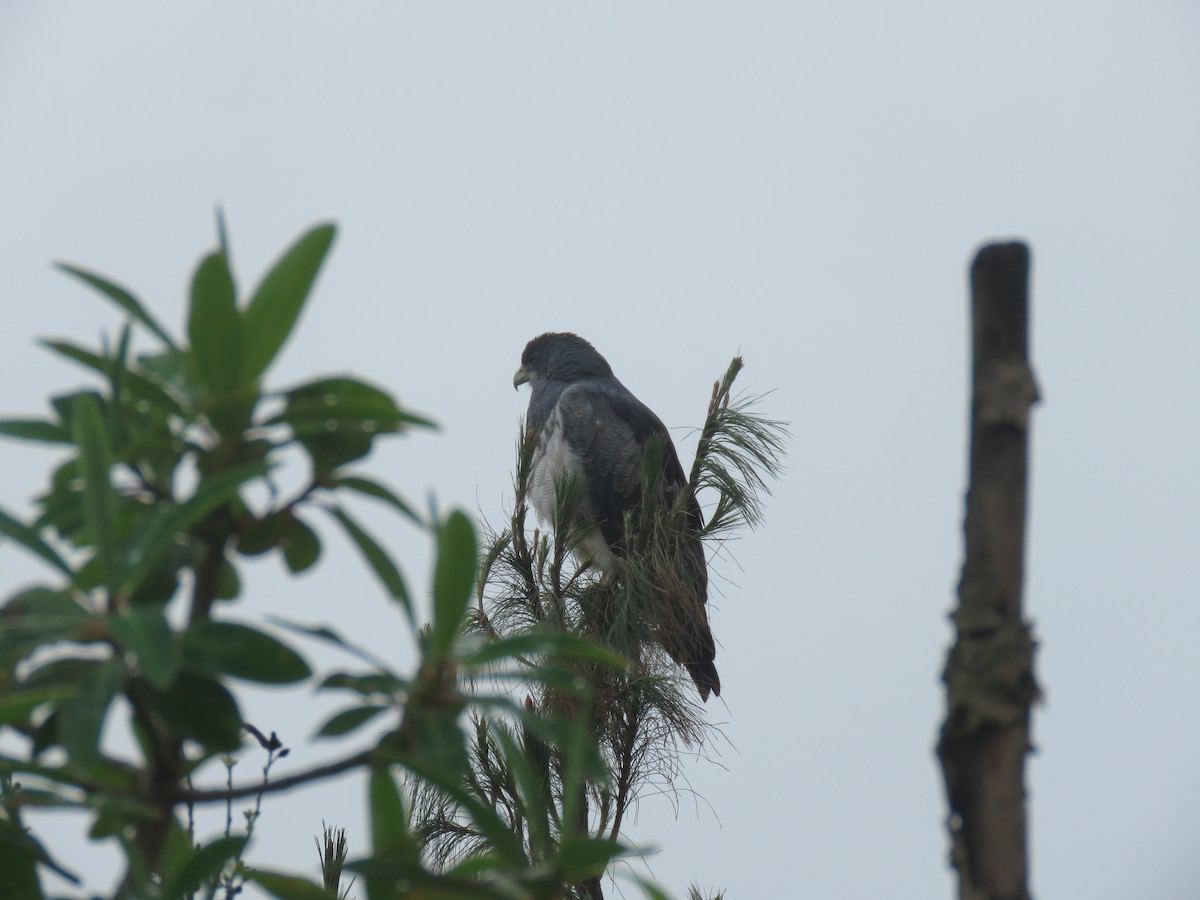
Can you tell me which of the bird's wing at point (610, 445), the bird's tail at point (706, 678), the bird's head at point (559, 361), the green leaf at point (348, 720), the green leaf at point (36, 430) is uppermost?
the bird's head at point (559, 361)

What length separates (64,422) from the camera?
3.33ft

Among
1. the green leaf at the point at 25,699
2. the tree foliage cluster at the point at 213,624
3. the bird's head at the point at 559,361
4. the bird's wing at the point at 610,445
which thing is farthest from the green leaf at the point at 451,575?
the bird's head at the point at 559,361

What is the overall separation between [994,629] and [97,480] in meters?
0.73

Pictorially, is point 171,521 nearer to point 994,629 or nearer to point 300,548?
point 300,548

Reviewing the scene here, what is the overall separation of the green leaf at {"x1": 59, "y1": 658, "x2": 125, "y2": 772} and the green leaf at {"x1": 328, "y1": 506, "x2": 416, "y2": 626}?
0.69 ft

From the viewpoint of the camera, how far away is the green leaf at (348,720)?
949mm

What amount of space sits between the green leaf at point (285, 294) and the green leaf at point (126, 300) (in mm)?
97

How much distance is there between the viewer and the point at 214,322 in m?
0.93

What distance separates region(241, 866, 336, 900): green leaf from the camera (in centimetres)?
101

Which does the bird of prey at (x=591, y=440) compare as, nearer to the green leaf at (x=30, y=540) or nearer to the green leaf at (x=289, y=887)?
the green leaf at (x=289, y=887)

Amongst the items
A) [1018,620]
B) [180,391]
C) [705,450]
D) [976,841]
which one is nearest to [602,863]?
[976,841]

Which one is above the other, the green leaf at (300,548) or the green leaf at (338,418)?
the green leaf at (338,418)

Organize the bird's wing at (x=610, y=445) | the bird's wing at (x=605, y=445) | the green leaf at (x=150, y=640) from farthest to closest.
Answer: the bird's wing at (x=605, y=445)
the bird's wing at (x=610, y=445)
the green leaf at (x=150, y=640)

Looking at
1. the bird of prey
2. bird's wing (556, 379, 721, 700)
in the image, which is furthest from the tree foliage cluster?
bird's wing (556, 379, 721, 700)
